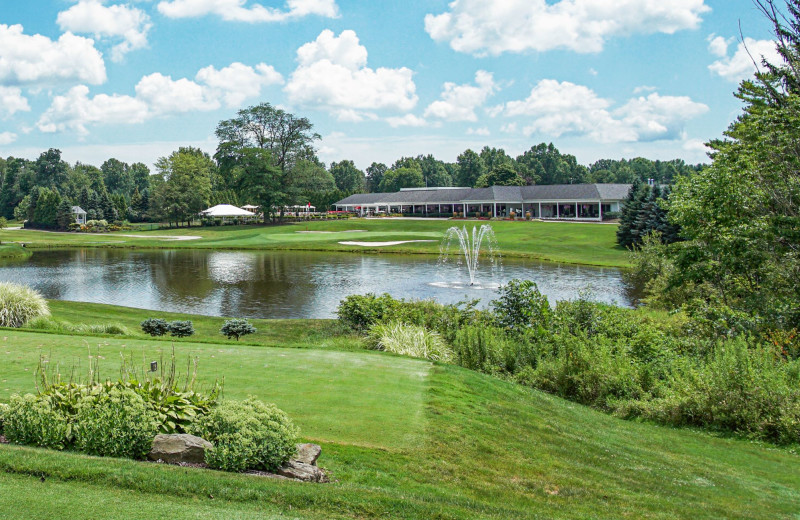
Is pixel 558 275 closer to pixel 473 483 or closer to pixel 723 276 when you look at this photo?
pixel 723 276

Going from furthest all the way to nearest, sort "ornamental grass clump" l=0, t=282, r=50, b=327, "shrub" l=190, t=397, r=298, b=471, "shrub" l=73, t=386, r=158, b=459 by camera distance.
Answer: "ornamental grass clump" l=0, t=282, r=50, b=327 < "shrub" l=73, t=386, r=158, b=459 < "shrub" l=190, t=397, r=298, b=471

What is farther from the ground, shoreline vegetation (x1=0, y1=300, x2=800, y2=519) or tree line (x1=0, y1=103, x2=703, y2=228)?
tree line (x1=0, y1=103, x2=703, y2=228)

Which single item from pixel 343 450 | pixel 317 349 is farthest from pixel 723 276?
pixel 343 450

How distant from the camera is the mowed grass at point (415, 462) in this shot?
18.7ft

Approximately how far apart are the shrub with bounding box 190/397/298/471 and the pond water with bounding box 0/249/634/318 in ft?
53.3

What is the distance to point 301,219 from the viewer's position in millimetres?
93938

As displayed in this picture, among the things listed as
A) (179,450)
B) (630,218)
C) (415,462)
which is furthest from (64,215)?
(415,462)

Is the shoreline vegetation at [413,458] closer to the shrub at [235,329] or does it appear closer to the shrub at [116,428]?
the shrub at [116,428]

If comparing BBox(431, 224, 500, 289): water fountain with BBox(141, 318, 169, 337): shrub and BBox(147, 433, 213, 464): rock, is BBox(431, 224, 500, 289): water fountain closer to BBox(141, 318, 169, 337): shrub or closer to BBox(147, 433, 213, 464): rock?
BBox(141, 318, 169, 337): shrub

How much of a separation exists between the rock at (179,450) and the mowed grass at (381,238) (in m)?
40.9

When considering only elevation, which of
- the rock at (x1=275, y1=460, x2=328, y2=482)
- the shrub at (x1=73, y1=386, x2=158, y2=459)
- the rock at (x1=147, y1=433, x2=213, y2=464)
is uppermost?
the shrub at (x1=73, y1=386, x2=158, y2=459)

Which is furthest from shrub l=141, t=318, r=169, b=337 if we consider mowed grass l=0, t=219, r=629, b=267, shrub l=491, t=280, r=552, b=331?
mowed grass l=0, t=219, r=629, b=267

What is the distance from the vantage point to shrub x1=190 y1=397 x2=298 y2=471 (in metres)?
6.41

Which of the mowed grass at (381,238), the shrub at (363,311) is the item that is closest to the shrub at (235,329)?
the shrub at (363,311)
